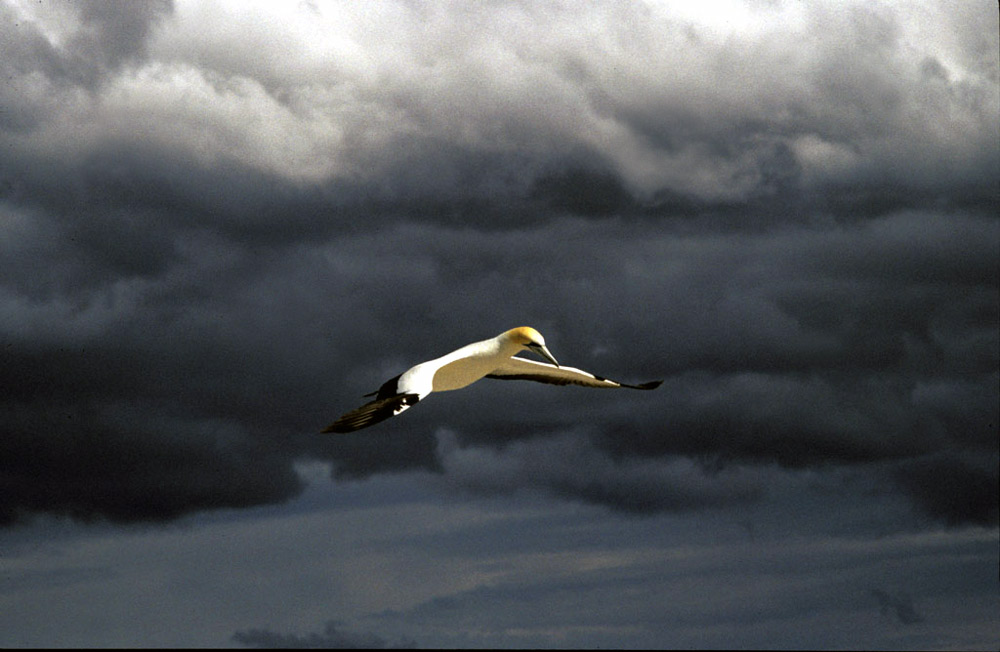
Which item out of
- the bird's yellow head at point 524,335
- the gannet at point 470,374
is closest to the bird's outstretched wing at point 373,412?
the gannet at point 470,374

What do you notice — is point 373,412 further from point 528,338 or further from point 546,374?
point 546,374

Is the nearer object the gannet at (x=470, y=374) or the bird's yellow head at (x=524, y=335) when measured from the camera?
the gannet at (x=470, y=374)

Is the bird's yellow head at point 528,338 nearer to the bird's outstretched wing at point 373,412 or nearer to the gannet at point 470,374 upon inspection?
the gannet at point 470,374

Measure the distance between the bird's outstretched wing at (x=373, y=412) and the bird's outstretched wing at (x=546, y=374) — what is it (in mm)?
8063

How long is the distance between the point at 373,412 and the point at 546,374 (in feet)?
38.2

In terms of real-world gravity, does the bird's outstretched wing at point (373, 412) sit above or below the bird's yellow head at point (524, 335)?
below

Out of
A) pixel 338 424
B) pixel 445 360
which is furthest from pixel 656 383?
pixel 338 424

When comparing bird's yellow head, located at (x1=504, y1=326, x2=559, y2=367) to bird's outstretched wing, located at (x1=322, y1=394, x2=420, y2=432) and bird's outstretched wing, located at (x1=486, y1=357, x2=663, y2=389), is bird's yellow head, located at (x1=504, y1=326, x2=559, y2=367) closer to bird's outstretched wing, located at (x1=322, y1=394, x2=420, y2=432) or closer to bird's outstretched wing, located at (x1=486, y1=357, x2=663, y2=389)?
bird's outstretched wing, located at (x1=486, y1=357, x2=663, y2=389)

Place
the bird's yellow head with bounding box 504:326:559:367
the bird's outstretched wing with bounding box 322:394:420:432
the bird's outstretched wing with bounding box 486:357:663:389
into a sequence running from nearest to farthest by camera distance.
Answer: the bird's outstretched wing with bounding box 322:394:420:432, the bird's yellow head with bounding box 504:326:559:367, the bird's outstretched wing with bounding box 486:357:663:389

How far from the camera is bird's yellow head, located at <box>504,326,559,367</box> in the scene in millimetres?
42625

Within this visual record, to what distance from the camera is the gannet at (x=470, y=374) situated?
37081 millimetres

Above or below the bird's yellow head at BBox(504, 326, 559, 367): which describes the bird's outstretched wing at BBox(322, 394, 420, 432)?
below

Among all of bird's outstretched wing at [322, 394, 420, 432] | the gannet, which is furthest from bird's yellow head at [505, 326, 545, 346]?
bird's outstretched wing at [322, 394, 420, 432]

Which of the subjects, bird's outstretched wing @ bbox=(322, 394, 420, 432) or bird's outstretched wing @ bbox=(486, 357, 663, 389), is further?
bird's outstretched wing @ bbox=(486, 357, 663, 389)
